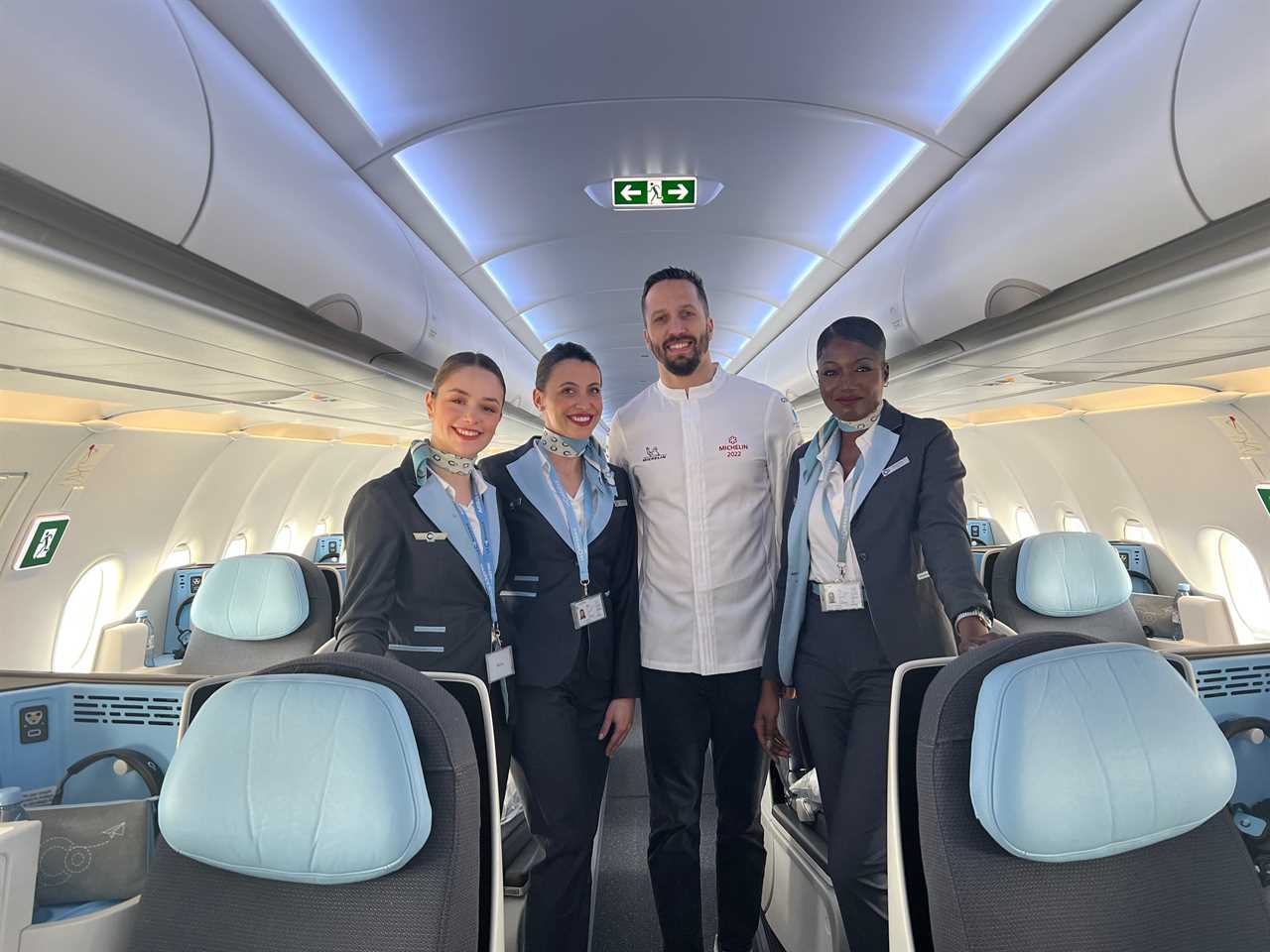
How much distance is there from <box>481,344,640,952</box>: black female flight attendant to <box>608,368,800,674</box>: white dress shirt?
0.10 metres

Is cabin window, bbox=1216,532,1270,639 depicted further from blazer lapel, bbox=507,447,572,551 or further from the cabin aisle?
blazer lapel, bbox=507,447,572,551

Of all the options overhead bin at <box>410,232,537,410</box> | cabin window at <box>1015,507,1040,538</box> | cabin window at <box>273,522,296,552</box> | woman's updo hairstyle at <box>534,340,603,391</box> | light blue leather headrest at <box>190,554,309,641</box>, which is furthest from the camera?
cabin window at <box>1015,507,1040,538</box>

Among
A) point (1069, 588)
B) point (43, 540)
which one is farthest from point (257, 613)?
point (1069, 588)

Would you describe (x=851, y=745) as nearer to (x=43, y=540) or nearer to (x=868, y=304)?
(x=868, y=304)

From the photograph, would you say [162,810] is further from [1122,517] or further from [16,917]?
[1122,517]

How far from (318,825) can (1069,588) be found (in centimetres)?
397


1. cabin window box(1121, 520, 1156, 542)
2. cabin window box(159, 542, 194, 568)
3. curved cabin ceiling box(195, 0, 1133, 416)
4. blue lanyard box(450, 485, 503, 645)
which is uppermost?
curved cabin ceiling box(195, 0, 1133, 416)

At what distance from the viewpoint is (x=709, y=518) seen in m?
2.31

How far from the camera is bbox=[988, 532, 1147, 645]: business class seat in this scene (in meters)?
3.71

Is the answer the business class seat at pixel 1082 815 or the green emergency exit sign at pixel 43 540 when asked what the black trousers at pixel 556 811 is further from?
the green emergency exit sign at pixel 43 540

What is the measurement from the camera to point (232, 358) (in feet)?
9.92

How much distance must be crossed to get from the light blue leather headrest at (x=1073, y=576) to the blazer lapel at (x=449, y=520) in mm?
3257

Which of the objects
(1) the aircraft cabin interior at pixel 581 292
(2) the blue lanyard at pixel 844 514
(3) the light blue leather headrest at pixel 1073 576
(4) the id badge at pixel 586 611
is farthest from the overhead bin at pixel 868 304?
(4) the id badge at pixel 586 611

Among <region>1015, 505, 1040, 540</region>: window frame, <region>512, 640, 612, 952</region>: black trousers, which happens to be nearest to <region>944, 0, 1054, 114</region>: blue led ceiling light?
<region>512, 640, 612, 952</region>: black trousers
